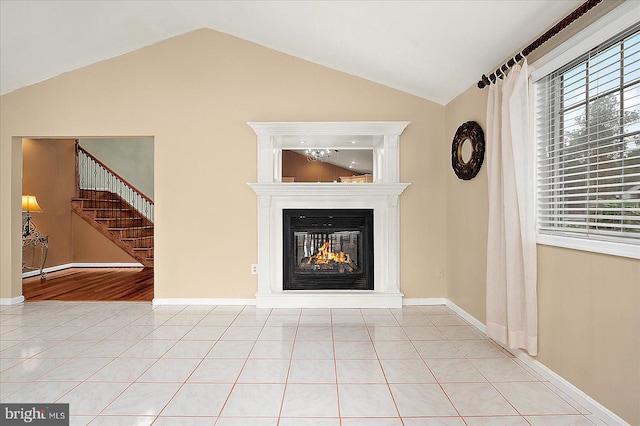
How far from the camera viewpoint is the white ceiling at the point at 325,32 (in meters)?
2.70

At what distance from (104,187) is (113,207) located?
0.55 metres

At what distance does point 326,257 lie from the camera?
14.7 ft

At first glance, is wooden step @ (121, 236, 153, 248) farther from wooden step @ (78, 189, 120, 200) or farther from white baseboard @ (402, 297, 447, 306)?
white baseboard @ (402, 297, 447, 306)

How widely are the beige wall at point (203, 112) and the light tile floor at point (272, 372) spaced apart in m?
0.95

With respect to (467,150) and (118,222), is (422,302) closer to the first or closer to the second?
(467,150)

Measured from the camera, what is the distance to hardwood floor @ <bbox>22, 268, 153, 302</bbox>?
481 cm

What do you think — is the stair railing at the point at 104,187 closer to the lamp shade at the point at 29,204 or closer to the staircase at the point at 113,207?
the staircase at the point at 113,207

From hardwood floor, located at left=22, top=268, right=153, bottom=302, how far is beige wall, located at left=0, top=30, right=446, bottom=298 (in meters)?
0.95

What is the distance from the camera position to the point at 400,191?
4301 mm

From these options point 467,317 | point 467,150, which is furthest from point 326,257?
point 467,150

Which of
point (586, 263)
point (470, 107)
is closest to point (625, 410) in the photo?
point (586, 263)

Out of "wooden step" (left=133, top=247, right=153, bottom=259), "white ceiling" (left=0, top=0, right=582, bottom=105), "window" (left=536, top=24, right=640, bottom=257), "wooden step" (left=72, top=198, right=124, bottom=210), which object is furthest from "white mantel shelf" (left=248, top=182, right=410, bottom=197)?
"wooden step" (left=72, top=198, right=124, bottom=210)

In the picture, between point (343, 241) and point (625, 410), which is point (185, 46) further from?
point (625, 410)

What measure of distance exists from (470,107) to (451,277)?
73.9 inches
